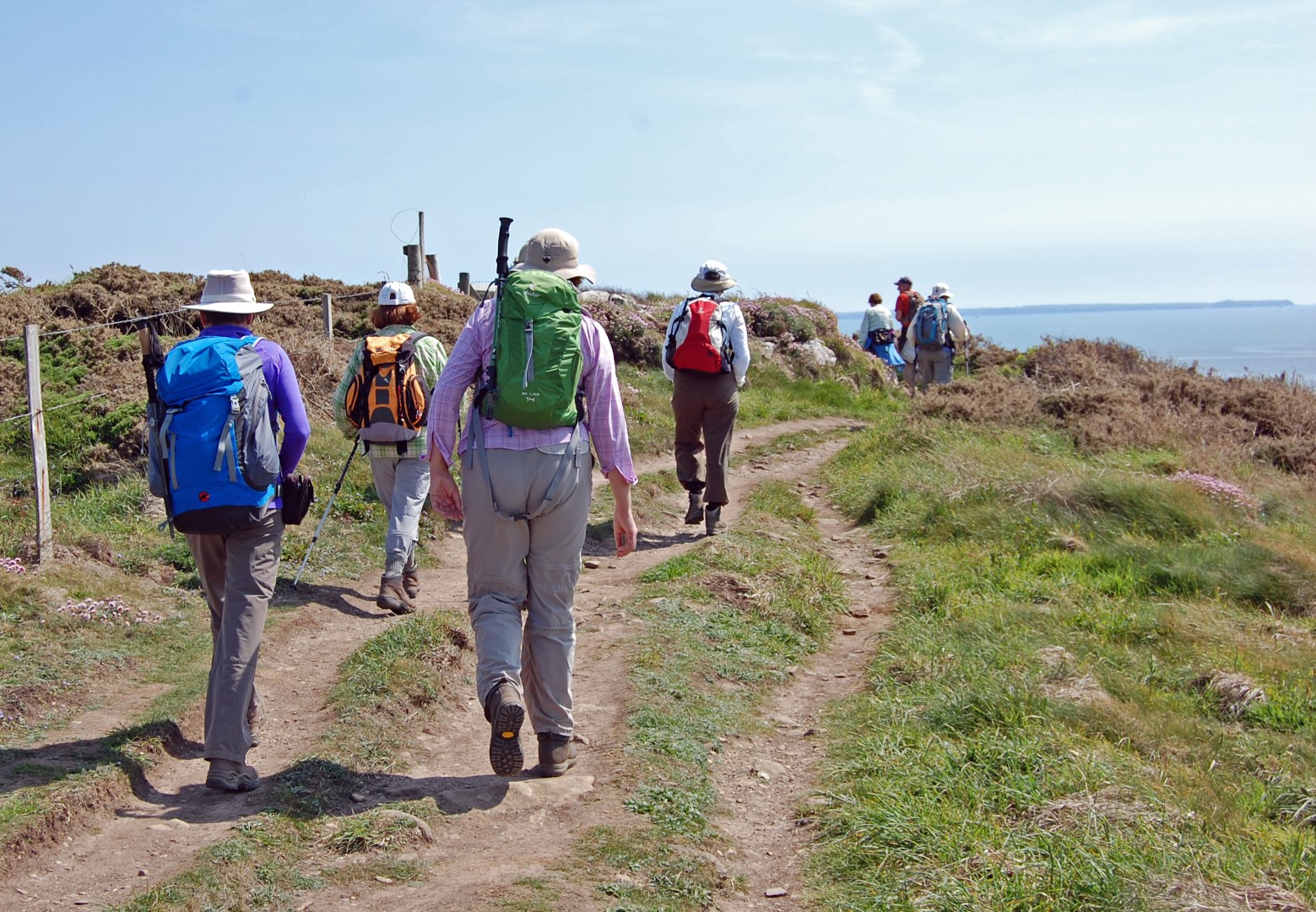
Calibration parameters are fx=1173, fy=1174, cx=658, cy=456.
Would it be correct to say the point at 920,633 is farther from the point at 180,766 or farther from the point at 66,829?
the point at 66,829

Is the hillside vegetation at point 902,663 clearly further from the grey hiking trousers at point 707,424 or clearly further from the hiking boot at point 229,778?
the grey hiking trousers at point 707,424

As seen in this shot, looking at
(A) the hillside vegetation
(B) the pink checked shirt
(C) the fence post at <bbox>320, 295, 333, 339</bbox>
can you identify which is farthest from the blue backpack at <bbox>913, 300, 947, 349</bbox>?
(B) the pink checked shirt

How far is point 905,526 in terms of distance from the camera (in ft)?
33.8

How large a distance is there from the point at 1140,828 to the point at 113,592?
5868 mm

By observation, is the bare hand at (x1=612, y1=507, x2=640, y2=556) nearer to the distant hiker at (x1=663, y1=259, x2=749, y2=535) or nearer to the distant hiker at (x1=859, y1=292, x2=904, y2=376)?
the distant hiker at (x1=663, y1=259, x2=749, y2=535)

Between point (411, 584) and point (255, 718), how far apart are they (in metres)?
2.77

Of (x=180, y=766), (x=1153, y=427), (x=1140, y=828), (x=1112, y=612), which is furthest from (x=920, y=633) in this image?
(x=1153, y=427)

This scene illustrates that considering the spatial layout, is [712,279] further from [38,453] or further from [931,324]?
[931,324]

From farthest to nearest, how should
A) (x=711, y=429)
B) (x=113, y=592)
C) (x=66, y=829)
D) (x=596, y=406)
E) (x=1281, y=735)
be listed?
(x=711, y=429) → (x=113, y=592) → (x=1281, y=735) → (x=596, y=406) → (x=66, y=829)

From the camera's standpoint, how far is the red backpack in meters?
9.45

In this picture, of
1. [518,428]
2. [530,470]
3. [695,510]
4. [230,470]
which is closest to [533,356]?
[518,428]

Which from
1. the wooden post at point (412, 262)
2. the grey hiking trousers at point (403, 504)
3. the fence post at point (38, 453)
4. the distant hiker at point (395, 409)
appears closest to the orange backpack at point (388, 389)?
the distant hiker at point (395, 409)

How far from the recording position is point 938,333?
1680 centimetres

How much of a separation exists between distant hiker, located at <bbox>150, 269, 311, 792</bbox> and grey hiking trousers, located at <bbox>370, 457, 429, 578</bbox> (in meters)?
2.65
